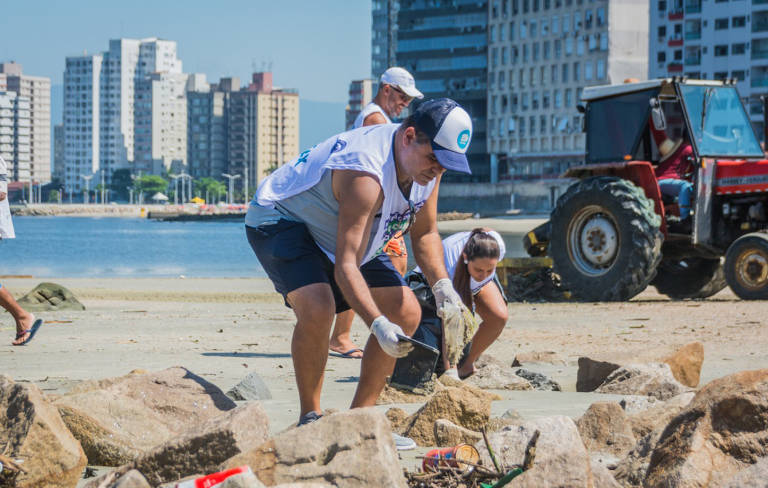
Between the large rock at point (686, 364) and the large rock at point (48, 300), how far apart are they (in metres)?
7.85

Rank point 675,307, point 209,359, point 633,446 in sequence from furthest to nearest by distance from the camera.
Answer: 1. point 675,307
2. point 209,359
3. point 633,446

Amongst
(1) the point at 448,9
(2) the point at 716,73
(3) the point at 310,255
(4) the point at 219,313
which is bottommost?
(4) the point at 219,313

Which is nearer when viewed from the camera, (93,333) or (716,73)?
(93,333)

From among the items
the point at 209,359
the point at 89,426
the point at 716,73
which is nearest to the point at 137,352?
the point at 209,359

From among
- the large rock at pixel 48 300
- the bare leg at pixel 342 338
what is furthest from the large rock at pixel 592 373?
the large rock at pixel 48 300

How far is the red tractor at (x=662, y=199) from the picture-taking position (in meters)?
12.8

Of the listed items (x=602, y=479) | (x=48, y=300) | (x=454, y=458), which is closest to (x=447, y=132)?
(x=454, y=458)

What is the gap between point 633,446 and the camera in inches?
175

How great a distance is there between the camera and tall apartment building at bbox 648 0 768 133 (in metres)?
89.2

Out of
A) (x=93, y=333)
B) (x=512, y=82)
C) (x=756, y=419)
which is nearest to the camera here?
(x=756, y=419)

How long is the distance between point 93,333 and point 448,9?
117872 mm

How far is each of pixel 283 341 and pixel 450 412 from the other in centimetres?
473

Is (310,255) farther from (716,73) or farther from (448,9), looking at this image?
(448,9)

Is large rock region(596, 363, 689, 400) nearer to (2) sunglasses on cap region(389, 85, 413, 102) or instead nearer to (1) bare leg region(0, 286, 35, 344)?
(2) sunglasses on cap region(389, 85, 413, 102)
